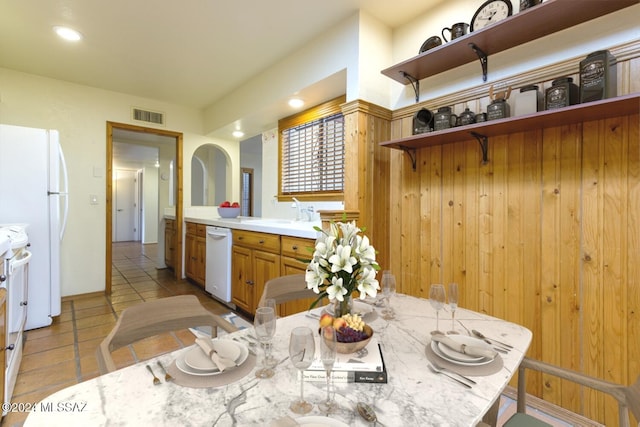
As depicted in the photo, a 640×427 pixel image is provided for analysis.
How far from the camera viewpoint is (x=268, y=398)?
0.69m

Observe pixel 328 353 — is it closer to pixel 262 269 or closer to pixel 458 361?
pixel 458 361

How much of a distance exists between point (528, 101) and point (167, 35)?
107 inches

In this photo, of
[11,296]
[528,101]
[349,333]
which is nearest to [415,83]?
[528,101]

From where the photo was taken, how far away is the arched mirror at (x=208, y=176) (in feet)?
17.9

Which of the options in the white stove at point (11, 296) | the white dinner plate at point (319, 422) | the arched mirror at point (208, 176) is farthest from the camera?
the arched mirror at point (208, 176)

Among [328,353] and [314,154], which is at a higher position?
[314,154]

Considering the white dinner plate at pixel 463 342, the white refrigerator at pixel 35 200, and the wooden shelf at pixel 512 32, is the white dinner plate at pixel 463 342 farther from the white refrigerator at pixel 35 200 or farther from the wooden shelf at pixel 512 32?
the white refrigerator at pixel 35 200

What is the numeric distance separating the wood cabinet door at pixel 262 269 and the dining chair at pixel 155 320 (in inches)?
54.5

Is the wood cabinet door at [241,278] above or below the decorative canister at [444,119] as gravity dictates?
below

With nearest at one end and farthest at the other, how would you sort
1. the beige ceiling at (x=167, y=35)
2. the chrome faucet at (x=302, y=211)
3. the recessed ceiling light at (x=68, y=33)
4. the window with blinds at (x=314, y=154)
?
1. the beige ceiling at (x=167, y=35)
2. the recessed ceiling light at (x=68, y=33)
3. the window with blinds at (x=314, y=154)
4. the chrome faucet at (x=302, y=211)

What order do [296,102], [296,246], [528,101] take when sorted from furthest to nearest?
[296,102], [296,246], [528,101]

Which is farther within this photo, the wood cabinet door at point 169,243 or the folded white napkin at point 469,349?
the wood cabinet door at point 169,243

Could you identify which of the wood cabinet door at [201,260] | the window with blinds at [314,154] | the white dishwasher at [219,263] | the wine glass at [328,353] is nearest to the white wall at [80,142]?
the wood cabinet door at [201,260]

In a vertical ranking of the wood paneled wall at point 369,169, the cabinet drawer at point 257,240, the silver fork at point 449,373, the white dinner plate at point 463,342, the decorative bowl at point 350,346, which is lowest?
the silver fork at point 449,373
